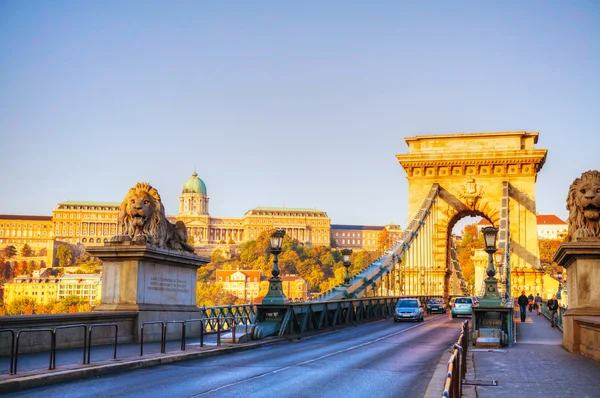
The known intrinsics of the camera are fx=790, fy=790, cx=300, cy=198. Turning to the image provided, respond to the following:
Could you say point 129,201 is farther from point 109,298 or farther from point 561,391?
point 561,391

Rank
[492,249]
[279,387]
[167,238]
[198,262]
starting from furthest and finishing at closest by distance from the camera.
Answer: [492,249] → [198,262] → [167,238] → [279,387]

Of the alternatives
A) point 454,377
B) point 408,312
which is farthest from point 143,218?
point 408,312

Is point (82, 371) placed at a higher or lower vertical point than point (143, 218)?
lower

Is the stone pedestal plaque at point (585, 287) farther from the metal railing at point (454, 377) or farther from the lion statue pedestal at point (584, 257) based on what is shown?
the metal railing at point (454, 377)

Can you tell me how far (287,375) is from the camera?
51.3 feet

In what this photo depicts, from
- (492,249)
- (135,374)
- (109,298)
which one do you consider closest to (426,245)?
(492,249)

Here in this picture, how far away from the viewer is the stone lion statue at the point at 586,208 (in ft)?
59.3

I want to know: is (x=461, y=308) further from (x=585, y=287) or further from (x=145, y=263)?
(x=145, y=263)

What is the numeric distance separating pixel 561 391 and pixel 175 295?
39.4 feet

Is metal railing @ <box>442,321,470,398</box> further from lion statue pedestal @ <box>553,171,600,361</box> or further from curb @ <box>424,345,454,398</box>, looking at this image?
lion statue pedestal @ <box>553,171,600,361</box>

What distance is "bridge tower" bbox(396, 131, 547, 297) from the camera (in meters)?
59.1

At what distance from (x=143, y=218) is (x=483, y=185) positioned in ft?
148

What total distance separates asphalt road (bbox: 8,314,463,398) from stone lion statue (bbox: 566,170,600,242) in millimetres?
4585

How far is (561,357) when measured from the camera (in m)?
18.2
